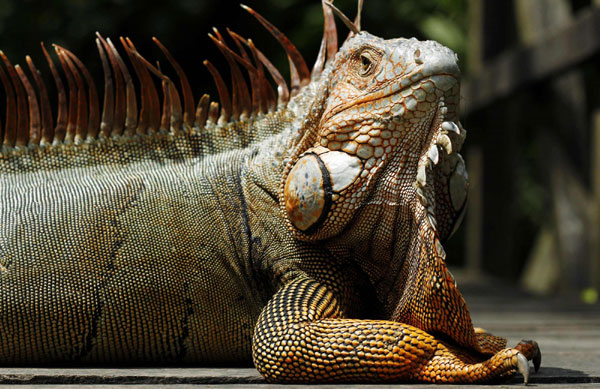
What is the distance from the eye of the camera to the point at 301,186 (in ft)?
10.6

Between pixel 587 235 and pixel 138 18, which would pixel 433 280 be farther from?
pixel 138 18

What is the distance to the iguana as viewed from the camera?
3115mm

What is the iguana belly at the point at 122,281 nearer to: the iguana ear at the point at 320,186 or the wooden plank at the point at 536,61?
the iguana ear at the point at 320,186

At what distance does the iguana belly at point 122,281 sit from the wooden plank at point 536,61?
312 centimetres

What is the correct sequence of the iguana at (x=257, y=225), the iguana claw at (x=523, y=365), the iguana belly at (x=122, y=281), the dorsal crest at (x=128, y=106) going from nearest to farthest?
the iguana claw at (x=523, y=365)
the iguana at (x=257, y=225)
the iguana belly at (x=122, y=281)
the dorsal crest at (x=128, y=106)

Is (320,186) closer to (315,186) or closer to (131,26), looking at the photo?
(315,186)

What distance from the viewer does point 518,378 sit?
318cm

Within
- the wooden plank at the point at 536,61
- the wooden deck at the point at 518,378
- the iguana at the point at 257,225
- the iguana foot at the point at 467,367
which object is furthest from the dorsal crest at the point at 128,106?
the wooden plank at the point at 536,61

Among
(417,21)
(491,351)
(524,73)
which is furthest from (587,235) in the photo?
(417,21)

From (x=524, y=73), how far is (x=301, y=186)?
5608mm

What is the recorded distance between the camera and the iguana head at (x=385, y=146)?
10.4 feet

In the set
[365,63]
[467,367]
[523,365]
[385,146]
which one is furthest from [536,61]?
[523,365]

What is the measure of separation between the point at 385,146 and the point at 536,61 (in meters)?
5.16

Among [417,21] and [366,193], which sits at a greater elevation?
[417,21]
